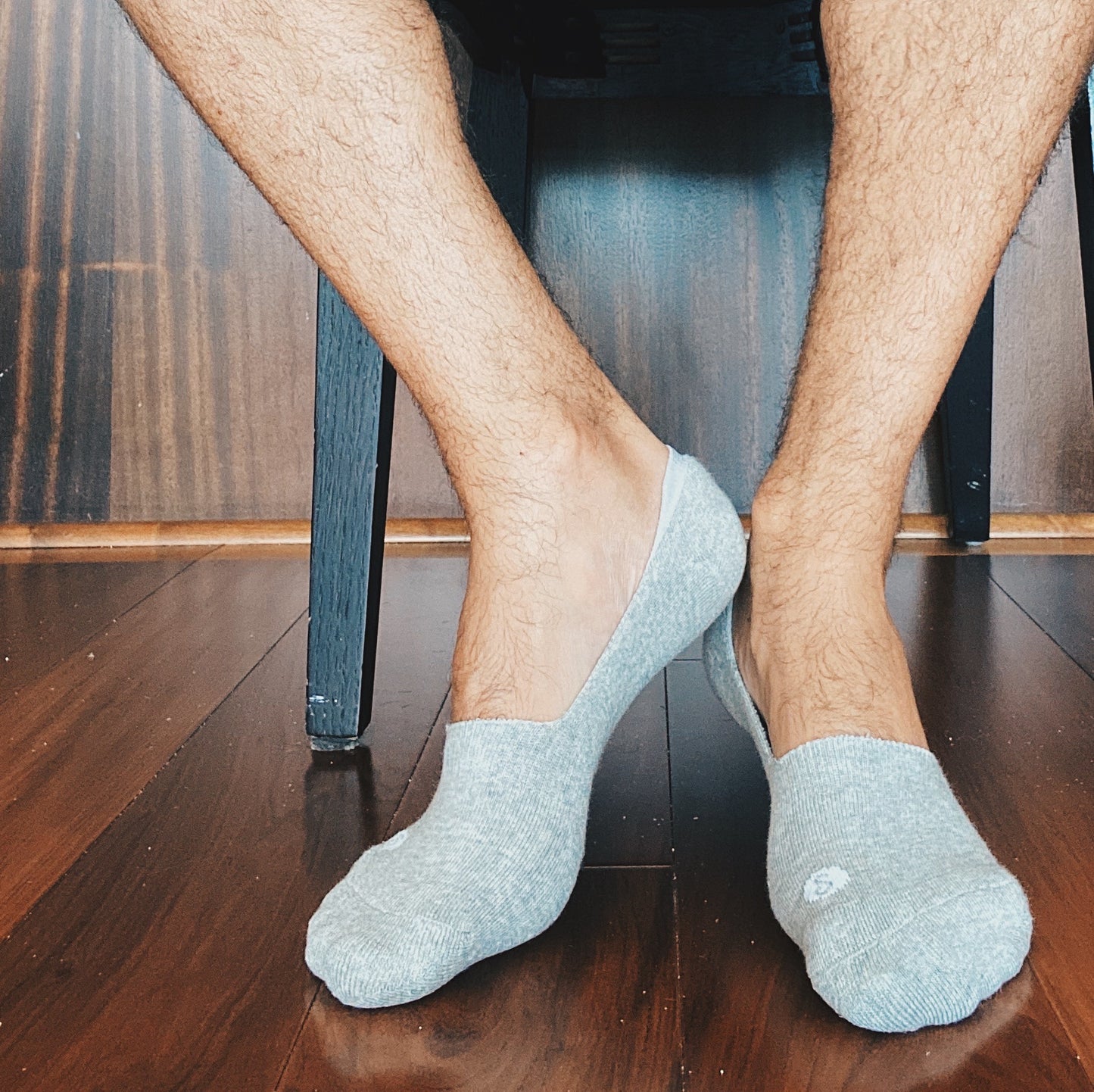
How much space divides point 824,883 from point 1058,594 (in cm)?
72

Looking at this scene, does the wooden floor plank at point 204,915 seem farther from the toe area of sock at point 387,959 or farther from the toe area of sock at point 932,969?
the toe area of sock at point 932,969

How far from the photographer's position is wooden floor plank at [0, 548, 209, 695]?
96 cm

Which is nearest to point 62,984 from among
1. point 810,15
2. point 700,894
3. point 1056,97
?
point 700,894

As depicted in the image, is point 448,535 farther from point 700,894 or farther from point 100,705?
point 700,894

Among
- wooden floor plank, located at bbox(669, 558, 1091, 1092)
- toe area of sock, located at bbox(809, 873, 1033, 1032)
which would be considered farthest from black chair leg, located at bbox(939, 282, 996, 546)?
toe area of sock, located at bbox(809, 873, 1033, 1032)

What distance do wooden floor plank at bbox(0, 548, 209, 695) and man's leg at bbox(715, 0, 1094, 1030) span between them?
60cm

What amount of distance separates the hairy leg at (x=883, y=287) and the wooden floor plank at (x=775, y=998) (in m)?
Answer: 0.07

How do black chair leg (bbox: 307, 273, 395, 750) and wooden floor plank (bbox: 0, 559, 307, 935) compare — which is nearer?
wooden floor plank (bbox: 0, 559, 307, 935)

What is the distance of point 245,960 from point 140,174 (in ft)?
3.72

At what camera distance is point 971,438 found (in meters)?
1.26

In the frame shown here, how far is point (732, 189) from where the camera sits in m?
1.38

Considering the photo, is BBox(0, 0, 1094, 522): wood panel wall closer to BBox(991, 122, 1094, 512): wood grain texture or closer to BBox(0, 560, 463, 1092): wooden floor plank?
BBox(991, 122, 1094, 512): wood grain texture

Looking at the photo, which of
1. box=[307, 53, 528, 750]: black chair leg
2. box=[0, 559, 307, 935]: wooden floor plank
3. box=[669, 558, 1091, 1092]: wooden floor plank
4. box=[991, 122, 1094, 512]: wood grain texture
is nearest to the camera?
box=[669, 558, 1091, 1092]: wooden floor plank

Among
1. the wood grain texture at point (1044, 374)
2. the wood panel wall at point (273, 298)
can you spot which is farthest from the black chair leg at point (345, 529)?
the wood grain texture at point (1044, 374)
